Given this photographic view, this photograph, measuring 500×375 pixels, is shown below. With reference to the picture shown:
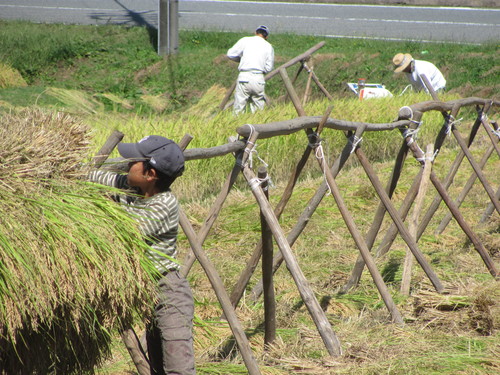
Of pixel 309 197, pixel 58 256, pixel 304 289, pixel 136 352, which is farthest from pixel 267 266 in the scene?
pixel 309 197

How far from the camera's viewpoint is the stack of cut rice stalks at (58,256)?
206 cm

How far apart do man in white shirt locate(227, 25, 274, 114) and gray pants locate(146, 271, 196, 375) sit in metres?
6.40

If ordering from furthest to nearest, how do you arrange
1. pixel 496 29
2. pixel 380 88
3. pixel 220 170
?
pixel 496 29, pixel 380 88, pixel 220 170

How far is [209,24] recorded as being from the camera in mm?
17594

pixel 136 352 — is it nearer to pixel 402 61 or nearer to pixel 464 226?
pixel 464 226

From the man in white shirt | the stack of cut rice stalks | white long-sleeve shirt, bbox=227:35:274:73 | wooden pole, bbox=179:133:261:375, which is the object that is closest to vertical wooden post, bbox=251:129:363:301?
wooden pole, bbox=179:133:261:375

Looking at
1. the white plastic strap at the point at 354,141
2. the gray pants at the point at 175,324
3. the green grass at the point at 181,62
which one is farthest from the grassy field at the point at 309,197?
the white plastic strap at the point at 354,141

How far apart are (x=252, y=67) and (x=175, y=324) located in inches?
267

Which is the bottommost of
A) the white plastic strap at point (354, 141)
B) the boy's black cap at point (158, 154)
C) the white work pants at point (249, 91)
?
the white work pants at point (249, 91)

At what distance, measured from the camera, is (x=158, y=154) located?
267cm

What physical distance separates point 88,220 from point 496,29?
16.9m

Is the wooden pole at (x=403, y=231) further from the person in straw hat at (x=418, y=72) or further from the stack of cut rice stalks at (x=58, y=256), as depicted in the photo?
the person in straw hat at (x=418, y=72)

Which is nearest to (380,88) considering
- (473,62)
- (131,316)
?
(473,62)

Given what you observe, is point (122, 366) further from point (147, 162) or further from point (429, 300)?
point (429, 300)
